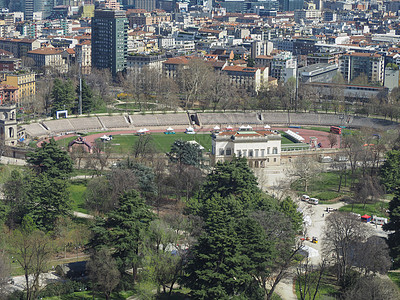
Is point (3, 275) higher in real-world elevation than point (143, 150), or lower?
lower

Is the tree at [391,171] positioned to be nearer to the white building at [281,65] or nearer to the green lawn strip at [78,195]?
the green lawn strip at [78,195]

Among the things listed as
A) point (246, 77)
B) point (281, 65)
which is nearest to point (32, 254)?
point (246, 77)

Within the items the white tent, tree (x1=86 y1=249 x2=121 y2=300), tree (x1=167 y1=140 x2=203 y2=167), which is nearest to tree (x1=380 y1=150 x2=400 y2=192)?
tree (x1=167 y1=140 x2=203 y2=167)

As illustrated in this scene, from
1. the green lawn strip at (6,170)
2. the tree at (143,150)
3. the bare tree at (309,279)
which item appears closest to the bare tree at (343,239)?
the bare tree at (309,279)

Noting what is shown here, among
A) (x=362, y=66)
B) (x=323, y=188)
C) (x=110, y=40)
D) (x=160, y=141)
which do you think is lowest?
(x=323, y=188)

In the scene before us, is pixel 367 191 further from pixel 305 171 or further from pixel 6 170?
pixel 6 170

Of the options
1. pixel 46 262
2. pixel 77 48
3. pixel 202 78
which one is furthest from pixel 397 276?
pixel 77 48
